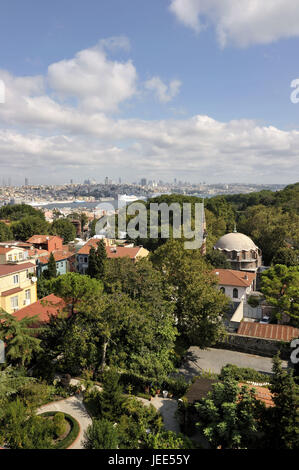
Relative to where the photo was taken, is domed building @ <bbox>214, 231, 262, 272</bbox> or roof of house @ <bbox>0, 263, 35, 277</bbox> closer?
roof of house @ <bbox>0, 263, 35, 277</bbox>

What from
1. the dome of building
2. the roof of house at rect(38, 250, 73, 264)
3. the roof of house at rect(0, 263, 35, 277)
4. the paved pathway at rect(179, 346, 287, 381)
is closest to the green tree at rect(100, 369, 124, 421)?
the paved pathway at rect(179, 346, 287, 381)

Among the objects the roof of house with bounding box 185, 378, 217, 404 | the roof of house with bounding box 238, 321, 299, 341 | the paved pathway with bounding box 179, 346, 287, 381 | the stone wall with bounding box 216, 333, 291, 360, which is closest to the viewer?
the roof of house with bounding box 185, 378, 217, 404

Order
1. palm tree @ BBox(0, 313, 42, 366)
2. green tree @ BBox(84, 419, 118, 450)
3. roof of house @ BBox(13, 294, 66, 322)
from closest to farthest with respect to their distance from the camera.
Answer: green tree @ BBox(84, 419, 118, 450) < palm tree @ BBox(0, 313, 42, 366) < roof of house @ BBox(13, 294, 66, 322)

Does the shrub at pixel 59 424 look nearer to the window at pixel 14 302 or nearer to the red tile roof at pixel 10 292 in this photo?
the red tile roof at pixel 10 292

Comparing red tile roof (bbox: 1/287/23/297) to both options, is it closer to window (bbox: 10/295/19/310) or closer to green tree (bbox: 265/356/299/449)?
window (bbox: 10/295/19/310)
